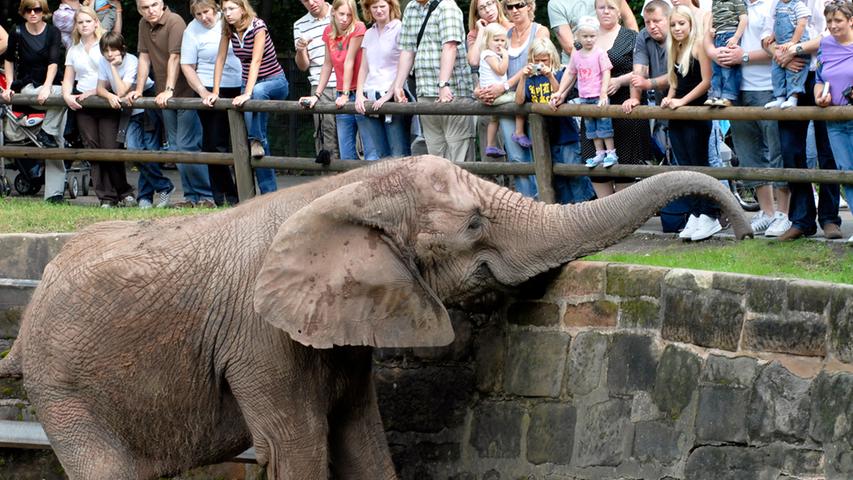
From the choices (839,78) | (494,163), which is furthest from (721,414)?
(494,163)

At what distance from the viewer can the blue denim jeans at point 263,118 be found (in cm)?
1260

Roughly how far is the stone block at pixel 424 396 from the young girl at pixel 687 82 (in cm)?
239

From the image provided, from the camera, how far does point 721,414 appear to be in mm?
7348

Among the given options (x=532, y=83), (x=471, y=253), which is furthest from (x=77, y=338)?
(x=532, y=83)

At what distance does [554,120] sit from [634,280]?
3.35 metres

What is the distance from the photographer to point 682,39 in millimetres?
10320

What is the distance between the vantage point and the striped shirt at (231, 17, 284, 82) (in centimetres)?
1263

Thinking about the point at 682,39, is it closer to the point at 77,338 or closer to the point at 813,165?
the point at 813,165

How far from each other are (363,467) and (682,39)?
419 cm

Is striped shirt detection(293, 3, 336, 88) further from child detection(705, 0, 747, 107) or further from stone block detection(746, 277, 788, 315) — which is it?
stone block detection(746, 277, 788, 315)

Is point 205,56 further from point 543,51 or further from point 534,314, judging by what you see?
point 534,314

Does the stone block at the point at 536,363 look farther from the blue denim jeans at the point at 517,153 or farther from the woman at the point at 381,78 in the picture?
the woman at the point at 381,78

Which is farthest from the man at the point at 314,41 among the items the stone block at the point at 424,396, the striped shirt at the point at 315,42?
the stone block at the point at 424,396

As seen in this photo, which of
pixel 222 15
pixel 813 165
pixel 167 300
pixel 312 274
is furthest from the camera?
pixel 222 15
